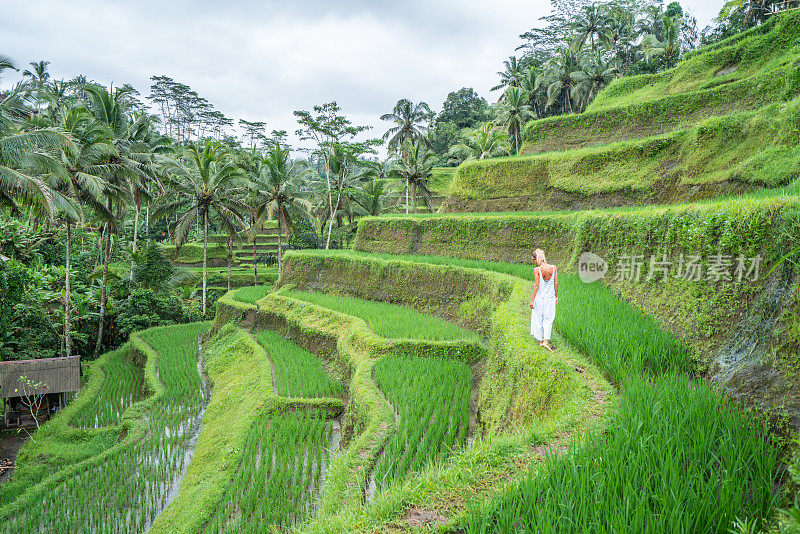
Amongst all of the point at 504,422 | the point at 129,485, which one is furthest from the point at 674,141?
the point at 129,485

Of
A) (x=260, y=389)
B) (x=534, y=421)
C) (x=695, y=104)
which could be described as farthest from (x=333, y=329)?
(x=695, y=104)

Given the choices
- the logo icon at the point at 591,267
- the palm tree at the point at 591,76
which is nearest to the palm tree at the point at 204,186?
the logo icon at the point at 591,267

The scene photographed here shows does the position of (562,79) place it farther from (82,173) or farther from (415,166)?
(82,173)

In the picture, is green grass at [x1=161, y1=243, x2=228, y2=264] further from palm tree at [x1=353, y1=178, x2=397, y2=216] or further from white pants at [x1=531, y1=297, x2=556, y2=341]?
white pants at [x1=531, y1=297, x2=556, y2=341]

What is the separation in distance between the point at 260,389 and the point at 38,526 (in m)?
3.46

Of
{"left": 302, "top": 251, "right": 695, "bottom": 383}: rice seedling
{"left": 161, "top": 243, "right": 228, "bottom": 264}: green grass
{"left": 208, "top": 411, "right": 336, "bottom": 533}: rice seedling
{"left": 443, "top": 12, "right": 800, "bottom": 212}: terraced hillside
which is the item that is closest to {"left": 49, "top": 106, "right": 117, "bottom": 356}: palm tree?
{"left": 208, "top": 411, "right": 336, "bottom": 533}: rice seedling

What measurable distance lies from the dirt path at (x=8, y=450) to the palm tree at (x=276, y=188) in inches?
484

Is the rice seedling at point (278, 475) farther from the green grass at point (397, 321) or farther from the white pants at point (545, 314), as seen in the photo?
the white pants at point (545, 314)

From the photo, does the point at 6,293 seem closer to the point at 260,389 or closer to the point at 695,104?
the point at 260,389

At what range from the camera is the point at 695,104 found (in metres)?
11.5

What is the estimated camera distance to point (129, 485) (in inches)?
241

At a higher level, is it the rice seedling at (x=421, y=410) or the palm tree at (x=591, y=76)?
the palm tree at (x=591, y=76)

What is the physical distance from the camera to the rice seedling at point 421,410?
4.34 meters

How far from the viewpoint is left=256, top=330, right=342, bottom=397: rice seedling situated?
311 inches
